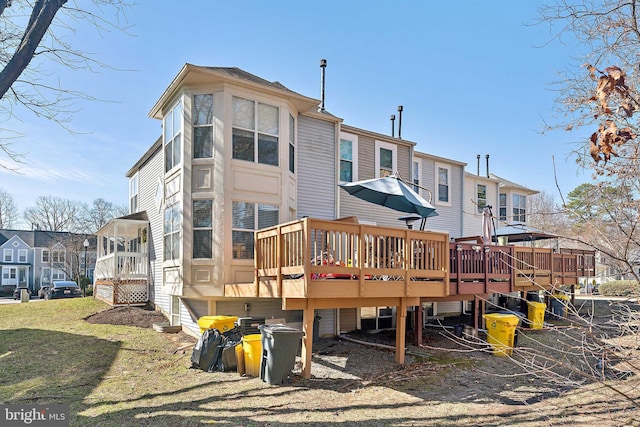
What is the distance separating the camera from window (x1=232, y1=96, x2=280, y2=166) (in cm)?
983

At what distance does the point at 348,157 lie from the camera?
12797 mm

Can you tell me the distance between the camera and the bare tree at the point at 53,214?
49531mm

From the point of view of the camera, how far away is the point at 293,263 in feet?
23.5

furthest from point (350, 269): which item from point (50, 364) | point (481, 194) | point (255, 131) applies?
point (481, 194)

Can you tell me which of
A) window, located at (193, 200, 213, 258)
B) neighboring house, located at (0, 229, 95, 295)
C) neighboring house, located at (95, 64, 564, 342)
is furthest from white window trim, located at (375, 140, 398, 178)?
neighboring house, located at (0, 229, 95, 295)

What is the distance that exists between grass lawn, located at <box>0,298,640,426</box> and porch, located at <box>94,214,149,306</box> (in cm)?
457

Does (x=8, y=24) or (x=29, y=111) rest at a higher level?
(x=8, y=24)

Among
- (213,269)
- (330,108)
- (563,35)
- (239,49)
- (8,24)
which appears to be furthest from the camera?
(330,108)

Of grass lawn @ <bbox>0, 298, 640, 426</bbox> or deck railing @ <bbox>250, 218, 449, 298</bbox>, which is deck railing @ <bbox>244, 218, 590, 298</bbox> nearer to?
deck railing @ <bbox>250, 218, 449, 298</bbox>

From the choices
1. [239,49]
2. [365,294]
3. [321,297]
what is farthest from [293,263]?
[239,49]

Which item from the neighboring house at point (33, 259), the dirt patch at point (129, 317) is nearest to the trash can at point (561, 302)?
the dirt patch at point (129, 317)

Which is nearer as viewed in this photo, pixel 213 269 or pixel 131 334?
pixel 213 269

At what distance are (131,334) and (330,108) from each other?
8638 millimetres

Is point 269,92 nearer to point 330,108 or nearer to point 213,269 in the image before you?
point 330,108
